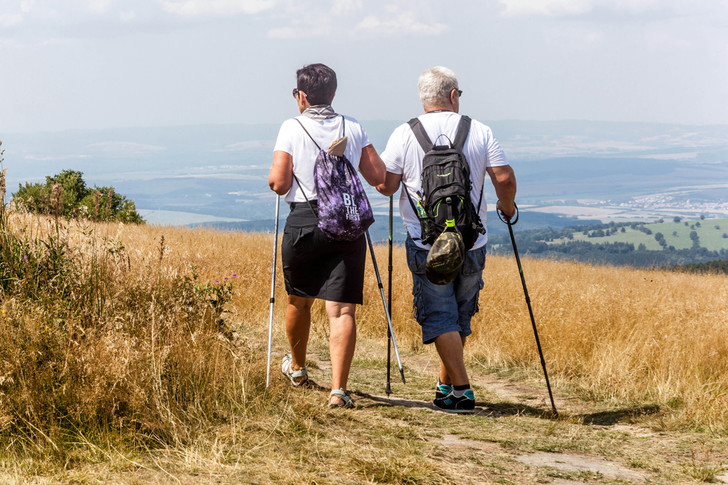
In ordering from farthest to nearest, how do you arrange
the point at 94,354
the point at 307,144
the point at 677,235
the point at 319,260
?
1. the point at 677,235
2. the point at 319,260
3. the point at 307,144
4. the point at 94,354

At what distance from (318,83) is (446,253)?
1441 mm

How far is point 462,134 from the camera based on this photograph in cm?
499

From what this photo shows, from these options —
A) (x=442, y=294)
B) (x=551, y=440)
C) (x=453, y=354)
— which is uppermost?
(x=442, y=294)

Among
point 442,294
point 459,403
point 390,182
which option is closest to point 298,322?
point 442,294

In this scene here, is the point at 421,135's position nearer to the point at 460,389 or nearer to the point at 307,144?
the point at 307,144

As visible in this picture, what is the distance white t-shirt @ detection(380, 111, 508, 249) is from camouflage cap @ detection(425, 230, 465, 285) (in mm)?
323

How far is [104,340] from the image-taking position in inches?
169

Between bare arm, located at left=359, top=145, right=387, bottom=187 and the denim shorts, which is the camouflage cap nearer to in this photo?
the denim shorts

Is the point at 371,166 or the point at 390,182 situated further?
the point at 390,182

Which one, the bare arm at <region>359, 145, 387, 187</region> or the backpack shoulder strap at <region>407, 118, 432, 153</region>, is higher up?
the backpack shoulder strap at <region>407, 118, 432, 153</region>

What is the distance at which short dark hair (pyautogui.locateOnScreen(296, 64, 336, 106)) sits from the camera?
4.91 meters

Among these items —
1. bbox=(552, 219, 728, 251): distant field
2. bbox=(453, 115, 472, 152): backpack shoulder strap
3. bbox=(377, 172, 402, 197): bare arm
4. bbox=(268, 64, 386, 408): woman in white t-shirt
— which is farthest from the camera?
bbox=(552, 219, 728, 251): distant field

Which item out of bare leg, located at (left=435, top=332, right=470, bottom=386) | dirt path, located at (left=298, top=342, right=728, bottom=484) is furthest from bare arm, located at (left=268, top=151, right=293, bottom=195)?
dirt path, located at (left=298, top=342, right=728, bottom=484)

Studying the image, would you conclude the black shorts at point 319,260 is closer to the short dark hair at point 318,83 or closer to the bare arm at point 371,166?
the bare arm at point 371,166
